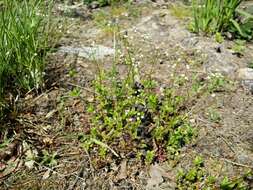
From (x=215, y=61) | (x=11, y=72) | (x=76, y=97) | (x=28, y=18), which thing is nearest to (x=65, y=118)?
(x=76, y=97)

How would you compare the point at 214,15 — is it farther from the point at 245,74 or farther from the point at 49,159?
the point at 49,159

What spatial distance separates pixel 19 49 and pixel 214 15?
5.34ft

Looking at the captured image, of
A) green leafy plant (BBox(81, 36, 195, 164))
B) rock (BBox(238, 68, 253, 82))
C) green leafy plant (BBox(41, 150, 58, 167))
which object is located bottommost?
green leafy plant (BBox(41, 150, 58, 167))

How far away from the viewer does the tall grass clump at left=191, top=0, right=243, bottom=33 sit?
3.16 metres

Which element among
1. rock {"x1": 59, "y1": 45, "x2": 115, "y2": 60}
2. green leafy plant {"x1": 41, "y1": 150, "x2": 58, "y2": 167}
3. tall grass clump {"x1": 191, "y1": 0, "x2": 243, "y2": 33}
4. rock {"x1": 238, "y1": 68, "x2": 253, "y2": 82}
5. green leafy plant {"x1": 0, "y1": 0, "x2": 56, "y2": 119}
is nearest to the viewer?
green leafy plant {"x1": 41, "y1": 150, "x2": 58, "y2": 167}

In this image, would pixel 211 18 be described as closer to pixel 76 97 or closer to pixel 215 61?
pixel 215 61

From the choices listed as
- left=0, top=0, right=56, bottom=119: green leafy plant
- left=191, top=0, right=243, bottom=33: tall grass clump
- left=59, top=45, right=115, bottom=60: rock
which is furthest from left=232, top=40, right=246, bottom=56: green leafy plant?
left=0, top=0, right=56, bottom=119: green leafy plant

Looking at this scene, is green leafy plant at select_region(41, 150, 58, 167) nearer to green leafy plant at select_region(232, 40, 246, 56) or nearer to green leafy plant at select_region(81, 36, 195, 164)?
green leafy plant at select_region(81, 36, 195, 164)

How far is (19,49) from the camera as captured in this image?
8.09 ft

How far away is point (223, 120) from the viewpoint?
8.24 feet

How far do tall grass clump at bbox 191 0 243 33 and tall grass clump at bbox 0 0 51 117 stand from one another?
4.40 ft

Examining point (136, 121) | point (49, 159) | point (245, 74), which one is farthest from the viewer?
point (245, 74)

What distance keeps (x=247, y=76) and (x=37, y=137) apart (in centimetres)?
158

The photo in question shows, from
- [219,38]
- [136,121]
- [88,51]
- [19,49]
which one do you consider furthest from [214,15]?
[19,49]
